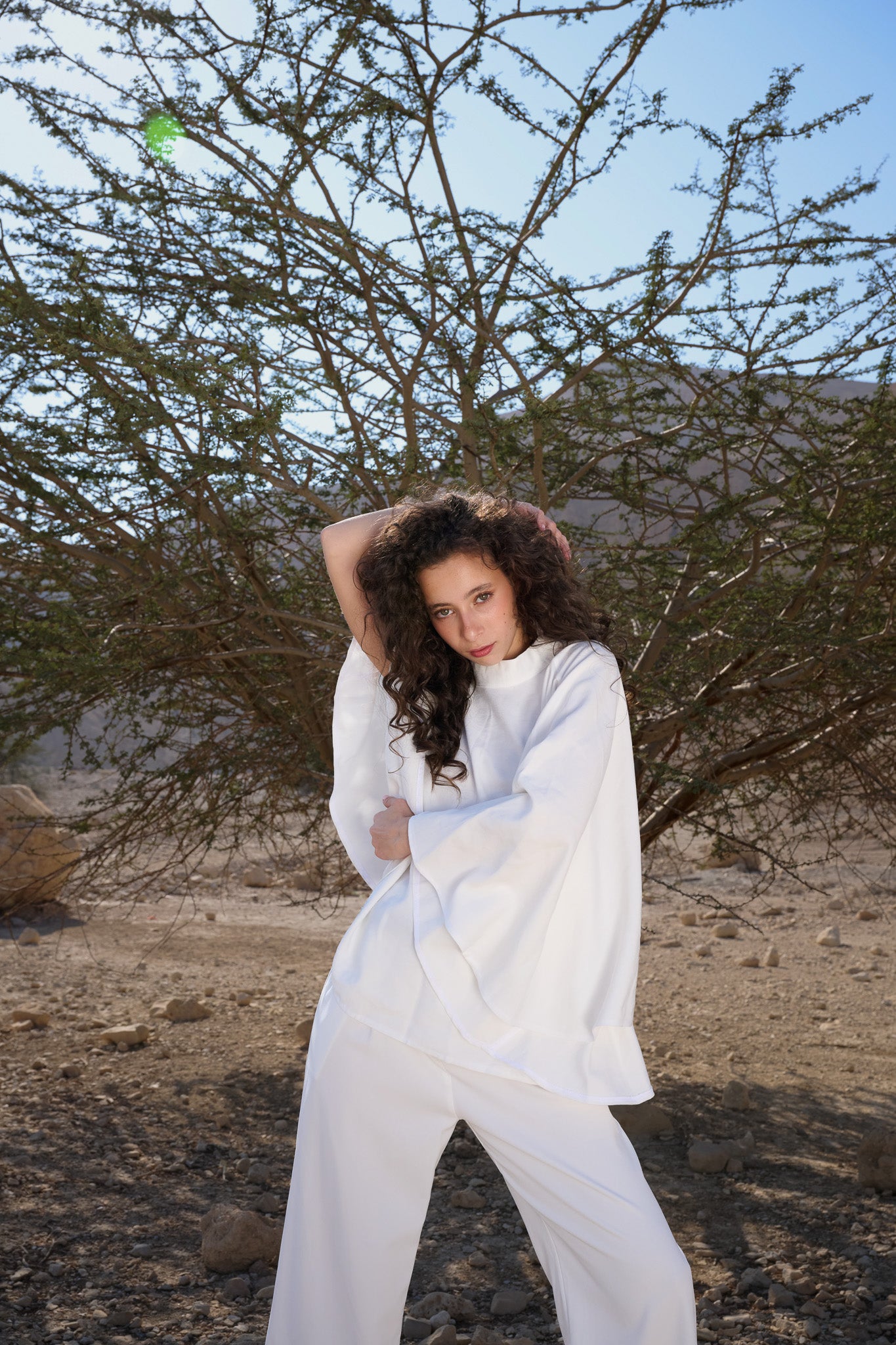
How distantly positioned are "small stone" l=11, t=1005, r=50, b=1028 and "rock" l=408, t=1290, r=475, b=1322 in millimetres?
3327

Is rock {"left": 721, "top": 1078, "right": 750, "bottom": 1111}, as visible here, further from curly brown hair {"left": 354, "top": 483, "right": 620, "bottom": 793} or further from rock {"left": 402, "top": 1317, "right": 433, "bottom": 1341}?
curly brown hair {"left": 354, "top": 483, "right": 620, "bottom": 793}

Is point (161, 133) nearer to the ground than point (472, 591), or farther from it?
farther from it

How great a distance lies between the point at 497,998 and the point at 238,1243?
66.7 inches

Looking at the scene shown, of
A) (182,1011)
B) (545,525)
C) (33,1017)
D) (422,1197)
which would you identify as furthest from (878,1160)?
(33,1017)

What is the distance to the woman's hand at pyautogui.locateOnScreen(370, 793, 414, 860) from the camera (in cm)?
190

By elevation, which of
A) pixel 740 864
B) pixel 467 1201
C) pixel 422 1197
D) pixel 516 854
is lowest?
pixel 740 864

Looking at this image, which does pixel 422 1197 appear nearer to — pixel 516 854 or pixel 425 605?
pixel 516 854

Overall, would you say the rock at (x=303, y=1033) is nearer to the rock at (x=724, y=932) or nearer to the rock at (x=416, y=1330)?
the rock at (x=416, y=1330)

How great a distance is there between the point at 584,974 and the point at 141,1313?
1705 millimetres

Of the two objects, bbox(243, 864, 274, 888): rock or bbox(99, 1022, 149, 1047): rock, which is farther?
bbox(243, 864, 274, 888): rock

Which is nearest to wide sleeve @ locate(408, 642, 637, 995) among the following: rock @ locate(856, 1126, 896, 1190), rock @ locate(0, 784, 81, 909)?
rock @ locate(856, 1126, 896, 1190)

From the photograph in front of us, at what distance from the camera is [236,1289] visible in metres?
2.92

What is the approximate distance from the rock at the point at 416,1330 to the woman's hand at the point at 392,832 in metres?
1.39

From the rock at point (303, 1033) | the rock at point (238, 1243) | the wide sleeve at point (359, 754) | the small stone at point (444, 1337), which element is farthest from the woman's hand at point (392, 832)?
the rock at point (303, 1033)
